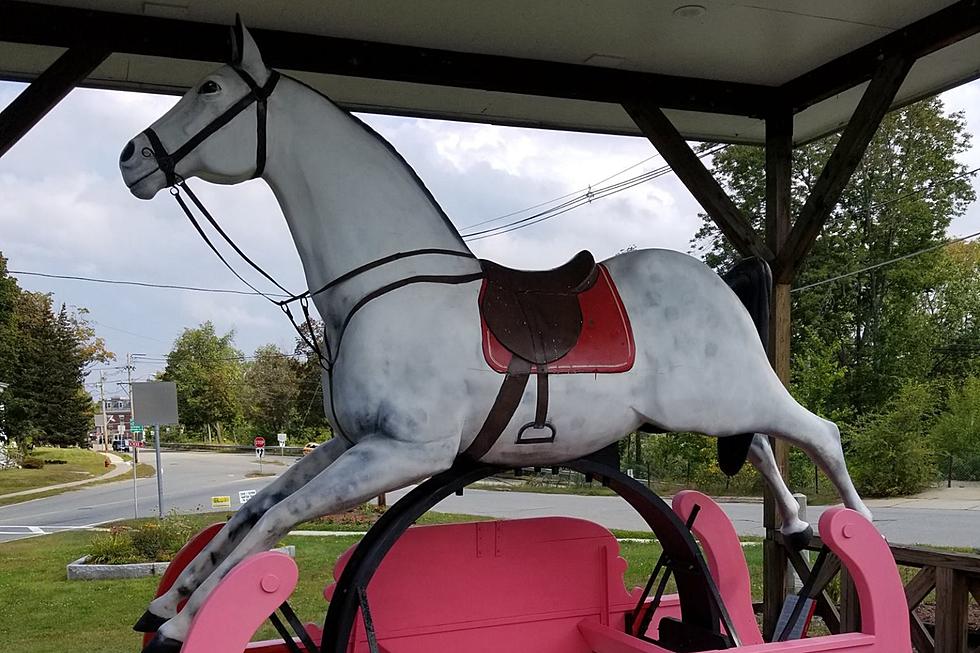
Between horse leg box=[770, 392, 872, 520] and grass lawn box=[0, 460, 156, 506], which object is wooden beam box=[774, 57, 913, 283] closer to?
horse leg box=[770, 392, 872, 520]

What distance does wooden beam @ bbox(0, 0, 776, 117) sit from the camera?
9.41 feet

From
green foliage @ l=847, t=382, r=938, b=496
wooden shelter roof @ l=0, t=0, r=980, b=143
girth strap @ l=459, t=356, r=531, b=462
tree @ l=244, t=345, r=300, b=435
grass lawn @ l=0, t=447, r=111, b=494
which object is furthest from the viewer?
tree @ l=244, t=345, r=300, b=435

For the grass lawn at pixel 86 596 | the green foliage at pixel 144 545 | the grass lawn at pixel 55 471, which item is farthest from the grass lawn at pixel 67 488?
the green foliage at pixel 144 545

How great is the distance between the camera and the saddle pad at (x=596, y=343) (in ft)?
6.83

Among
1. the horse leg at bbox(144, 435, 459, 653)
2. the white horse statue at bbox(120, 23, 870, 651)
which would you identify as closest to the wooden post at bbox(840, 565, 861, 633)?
the white horse statue at bbox(120, 23, 870, 651)

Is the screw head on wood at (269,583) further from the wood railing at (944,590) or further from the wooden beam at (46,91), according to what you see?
the wood railing at (944,590)

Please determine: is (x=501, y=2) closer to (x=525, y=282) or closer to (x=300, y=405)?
(x=525, y=282)

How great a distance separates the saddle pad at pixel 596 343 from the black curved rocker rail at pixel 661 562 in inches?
13.9

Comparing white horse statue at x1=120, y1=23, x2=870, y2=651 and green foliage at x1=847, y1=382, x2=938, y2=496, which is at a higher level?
white horse statue at x1=120, y1=23, x2=870, y2=651

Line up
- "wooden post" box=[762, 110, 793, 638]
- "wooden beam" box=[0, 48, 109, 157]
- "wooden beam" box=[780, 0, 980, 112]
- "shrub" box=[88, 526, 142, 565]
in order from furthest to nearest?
"shrub" box=[88, 526, 142, 565] → "wooden post" box=[762, 110, 793, 638] → "wooden beam" box=[780, 0, 980, 112] → "wooden beam" box=[0, 48, 109, 157]

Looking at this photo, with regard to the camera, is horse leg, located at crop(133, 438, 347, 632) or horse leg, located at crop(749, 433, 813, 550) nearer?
horse leg, located at crop(133, 438, 347, 632)

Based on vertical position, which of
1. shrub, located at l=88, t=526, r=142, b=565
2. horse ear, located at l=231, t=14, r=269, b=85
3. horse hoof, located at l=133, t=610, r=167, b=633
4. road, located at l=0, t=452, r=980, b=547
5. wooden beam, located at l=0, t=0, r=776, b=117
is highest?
wooden beam, located at l=0, t=0, r=776, b=117

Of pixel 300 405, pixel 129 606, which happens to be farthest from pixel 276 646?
pixel 300 405

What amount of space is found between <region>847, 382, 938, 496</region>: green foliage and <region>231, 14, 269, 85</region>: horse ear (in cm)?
1379
